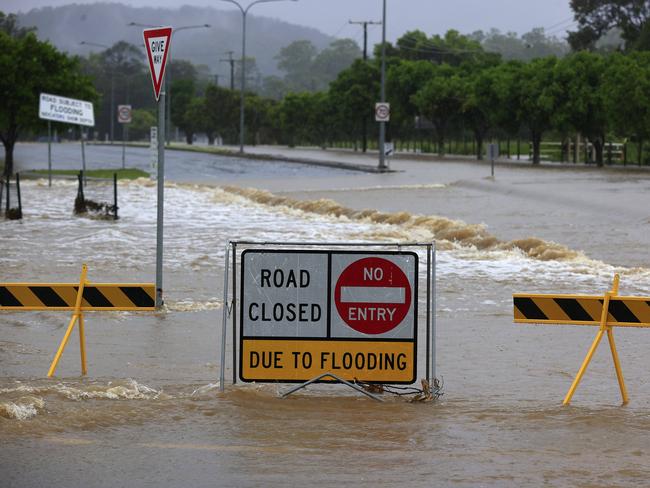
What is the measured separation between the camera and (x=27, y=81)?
162 ft

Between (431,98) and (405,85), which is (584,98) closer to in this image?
(431,98)

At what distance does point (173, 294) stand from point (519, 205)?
18.7 m

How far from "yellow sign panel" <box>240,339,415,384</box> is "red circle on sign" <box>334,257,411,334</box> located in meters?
0.15

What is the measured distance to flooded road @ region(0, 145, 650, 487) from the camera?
23.6ft

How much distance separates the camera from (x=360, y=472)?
7.07m

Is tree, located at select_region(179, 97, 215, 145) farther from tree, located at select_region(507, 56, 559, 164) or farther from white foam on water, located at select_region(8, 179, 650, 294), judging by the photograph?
white foam on water, located at select_region(8, 179, 650, 294)

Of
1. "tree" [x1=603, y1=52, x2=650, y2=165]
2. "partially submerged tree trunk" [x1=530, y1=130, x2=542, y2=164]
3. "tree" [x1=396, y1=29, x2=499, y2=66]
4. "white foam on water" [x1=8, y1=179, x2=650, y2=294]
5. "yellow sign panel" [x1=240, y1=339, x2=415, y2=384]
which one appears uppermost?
"tree" [x1=396, y1=29, x2=499, y2=66]

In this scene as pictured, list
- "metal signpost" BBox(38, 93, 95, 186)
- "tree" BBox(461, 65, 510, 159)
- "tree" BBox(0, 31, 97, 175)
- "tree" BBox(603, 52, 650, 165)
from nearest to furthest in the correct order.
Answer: "metal signpost" BBox(38, 93, 95, 186)
"tree" BBox(0, 31, 97, 175)
"tree" BBox(603, 52, 650, 165)
"tree" BBox(461, 65, 510, 159)

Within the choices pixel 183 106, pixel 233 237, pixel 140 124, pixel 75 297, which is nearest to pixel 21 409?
pixel 75 297

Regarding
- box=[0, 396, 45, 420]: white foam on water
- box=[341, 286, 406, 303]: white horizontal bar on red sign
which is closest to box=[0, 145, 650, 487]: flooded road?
box=[0, 396, 45, 420]: white foam on water

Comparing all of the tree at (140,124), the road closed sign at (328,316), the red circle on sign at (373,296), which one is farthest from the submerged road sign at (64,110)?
the tree at (140,124)

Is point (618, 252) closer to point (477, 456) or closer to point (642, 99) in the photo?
point (477, 456)

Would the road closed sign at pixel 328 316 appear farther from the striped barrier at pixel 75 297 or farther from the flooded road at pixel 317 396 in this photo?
the striped barrier at pixel 75 297

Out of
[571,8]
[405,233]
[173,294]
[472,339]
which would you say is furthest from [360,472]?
[571,8]
